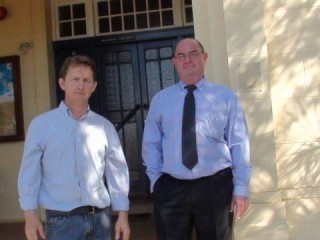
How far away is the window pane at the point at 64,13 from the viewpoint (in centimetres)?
848

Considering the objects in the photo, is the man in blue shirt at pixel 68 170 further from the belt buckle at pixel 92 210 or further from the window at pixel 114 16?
the window at pixel 114 16

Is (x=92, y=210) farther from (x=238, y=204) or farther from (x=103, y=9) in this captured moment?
(x=103, y=9)

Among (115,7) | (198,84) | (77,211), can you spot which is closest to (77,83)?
(77,211)

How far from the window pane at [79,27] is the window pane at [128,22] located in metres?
0.64

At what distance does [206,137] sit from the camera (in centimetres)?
360

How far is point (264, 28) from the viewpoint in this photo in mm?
4984

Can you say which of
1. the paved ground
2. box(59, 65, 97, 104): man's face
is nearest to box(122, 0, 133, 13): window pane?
the paved ground

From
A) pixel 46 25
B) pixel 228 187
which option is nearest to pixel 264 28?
pixel 228 187

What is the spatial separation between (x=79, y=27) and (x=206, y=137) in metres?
5.33

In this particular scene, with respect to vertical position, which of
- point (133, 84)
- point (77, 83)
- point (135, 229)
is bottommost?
point (135, 229)

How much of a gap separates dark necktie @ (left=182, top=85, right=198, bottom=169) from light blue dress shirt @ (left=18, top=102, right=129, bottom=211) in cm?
69

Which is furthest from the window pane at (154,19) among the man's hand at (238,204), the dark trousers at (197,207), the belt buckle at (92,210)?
the belt buckle at (92,210)

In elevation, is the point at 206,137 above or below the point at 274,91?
below

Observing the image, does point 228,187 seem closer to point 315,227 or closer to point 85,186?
point 85,186
